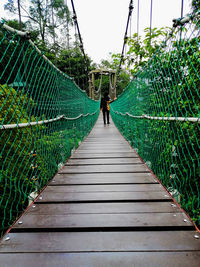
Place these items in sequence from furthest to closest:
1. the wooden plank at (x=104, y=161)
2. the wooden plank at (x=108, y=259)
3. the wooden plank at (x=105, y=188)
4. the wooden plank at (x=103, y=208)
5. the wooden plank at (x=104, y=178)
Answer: the wooden plank at (x=104, y=161) < the wooden plank at (x=104, y=178) < the wooden plank at (x=105, y=188) < the wooden plank at (x=103, y=208) < the wooden plank at (x=108, y=259)

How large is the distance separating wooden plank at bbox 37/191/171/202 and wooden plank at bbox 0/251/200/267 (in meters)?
0.44

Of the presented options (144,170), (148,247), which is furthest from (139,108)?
(148,247)

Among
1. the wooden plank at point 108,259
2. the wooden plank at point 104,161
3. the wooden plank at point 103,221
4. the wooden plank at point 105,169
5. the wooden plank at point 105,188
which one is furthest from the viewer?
the wooden plank at point 104,161

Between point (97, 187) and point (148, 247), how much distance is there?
0.65 meters

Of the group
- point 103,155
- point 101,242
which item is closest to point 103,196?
point 101,242

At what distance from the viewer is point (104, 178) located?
158cm

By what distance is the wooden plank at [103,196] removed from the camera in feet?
3.92

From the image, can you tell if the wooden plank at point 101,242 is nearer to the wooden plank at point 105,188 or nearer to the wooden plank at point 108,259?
the wooden plank at point 108,259

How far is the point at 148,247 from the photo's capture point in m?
0.78

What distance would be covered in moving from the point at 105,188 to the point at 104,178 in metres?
0.21

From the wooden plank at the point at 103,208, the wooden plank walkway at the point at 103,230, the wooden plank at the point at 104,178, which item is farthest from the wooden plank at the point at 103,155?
the wooden plank at the point at 103,208

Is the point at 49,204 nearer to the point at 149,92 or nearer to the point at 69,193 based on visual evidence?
the point at 69,193

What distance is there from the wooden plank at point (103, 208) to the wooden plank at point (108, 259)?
0.30 meters

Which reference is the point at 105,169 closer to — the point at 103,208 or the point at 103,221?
the point at 103,208
